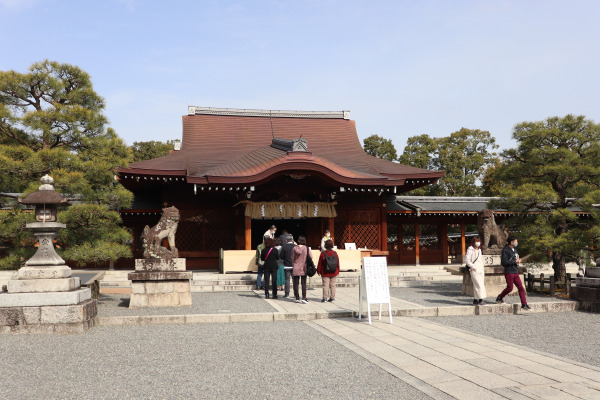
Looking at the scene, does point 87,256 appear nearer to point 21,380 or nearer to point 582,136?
point 21,380

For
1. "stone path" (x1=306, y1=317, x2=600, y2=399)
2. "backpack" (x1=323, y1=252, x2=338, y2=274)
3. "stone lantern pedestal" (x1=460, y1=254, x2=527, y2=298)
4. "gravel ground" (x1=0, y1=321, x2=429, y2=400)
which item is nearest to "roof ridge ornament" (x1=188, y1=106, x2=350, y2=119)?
"stone lantern pedestal" (x1=460, y1=254, x2=527, y2=298)

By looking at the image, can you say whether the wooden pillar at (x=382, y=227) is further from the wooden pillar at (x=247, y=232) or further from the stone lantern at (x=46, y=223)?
the stone lantern at (x=46, y=223)

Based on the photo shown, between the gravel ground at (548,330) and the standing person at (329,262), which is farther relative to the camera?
the standing person at (329,262)

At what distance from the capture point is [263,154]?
18.2 metres

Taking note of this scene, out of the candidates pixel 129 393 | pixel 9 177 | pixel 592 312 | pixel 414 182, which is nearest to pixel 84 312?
pixel 129 393

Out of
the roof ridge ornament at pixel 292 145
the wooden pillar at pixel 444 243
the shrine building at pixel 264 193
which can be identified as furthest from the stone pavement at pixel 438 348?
the wooden pillar at pixel 444 243

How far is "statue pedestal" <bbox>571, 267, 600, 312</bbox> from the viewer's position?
9750 millimetres

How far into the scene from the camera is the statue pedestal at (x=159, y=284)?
408 inches

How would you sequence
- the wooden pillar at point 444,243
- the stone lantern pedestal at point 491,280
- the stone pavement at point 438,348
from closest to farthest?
the stone pavement at point 438,348, the stone lantern pedestal at point 491,280, the wooden pillar at point 444,243

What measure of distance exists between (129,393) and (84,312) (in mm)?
3768

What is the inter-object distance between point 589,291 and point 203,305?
26.1ft

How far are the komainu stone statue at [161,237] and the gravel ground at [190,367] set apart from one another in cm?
288

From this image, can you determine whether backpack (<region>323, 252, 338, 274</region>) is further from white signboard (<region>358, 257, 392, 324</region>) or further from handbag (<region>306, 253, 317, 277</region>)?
white signboard (<region>358, 257, 392, 324</region>)

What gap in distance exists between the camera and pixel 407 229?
23.0m
